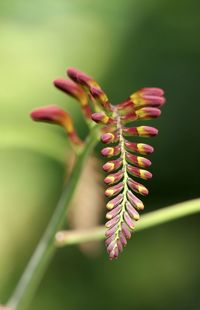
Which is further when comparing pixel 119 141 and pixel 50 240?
pixel 50 240

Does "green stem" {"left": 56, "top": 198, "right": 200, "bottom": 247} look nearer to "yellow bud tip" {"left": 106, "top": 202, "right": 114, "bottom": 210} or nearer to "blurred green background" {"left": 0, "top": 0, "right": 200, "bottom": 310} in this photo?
"yellow bud tip" {"left": 106, "top": 202, "right": 114, "bottom": 210}

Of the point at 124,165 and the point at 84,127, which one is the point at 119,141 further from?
the point at 84,127

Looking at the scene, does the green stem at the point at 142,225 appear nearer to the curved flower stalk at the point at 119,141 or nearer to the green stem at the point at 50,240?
the green stem at the point at 50,240

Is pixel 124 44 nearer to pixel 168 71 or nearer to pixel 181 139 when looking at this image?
pixel 168 71

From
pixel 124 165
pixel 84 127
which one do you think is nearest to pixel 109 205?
pixel 124 165

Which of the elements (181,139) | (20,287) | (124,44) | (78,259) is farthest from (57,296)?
(20,287)
